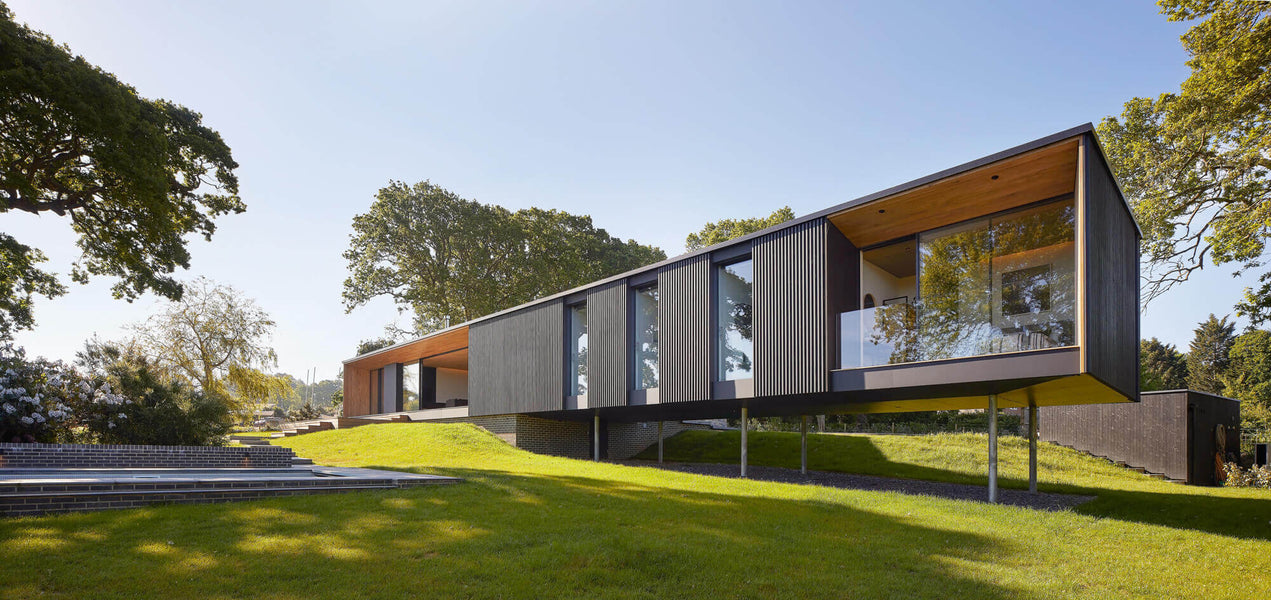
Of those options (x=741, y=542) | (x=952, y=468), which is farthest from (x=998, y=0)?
(x=741, y=542)

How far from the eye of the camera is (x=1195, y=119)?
1391 cm

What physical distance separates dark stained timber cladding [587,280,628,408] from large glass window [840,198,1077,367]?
548cm

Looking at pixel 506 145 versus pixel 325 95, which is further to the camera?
pixel 506 145

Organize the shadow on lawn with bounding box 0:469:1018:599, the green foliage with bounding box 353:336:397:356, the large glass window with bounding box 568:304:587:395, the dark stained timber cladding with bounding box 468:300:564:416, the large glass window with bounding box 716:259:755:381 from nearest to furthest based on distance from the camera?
1. the shadow on lawn with bounding box 0:469:1018:599
2. the large glass window with bounding box 716:259:755:381
3. the large glass window with bounding box 568:304:587:395
4. the dark stained timber cladding with bounding box 468:300:564:416
5. the green foliage with bounding box 353:336:397:356

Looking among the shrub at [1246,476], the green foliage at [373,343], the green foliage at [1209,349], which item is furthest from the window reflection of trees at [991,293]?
the green foliage at [1209,349]

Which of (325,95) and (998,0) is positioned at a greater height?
(998,0)

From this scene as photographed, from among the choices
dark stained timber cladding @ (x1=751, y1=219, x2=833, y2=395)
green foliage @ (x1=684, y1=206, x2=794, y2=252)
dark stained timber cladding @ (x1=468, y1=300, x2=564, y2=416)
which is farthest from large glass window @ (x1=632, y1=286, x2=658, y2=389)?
green foliage @ (x1=684, y1=206, x2=794, y2=252)

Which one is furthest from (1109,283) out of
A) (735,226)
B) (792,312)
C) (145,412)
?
(735,226)

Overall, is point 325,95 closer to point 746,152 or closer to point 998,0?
point 746,152

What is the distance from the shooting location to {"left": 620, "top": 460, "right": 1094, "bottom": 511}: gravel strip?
10.6 meters

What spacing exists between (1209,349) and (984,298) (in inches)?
1808

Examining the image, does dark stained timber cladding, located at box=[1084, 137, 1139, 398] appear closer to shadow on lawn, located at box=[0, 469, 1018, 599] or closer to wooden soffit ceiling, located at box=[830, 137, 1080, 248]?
wooden soffit ceiling, located at box=[830, 137, 1080, 248]

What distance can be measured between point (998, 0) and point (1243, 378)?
34308 millimetres

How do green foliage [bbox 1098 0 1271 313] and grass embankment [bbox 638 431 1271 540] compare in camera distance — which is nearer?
grass embankment [bbox 638 431 1271 540]
